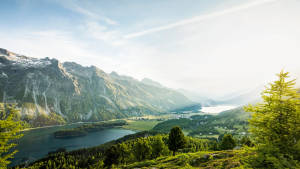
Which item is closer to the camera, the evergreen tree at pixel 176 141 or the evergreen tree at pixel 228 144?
the evergreen tree at pixel 176 141

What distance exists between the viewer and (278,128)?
16422mm

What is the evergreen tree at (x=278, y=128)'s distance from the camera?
15180 mm

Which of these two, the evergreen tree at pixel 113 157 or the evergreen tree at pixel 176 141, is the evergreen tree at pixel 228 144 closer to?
the evergreen tree at pixel 176 141

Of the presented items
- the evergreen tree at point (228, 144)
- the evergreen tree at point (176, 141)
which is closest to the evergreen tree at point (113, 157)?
the evergreen tree at point (176, 141)

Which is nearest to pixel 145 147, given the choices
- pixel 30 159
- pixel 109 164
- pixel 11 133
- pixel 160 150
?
pixel 160 150

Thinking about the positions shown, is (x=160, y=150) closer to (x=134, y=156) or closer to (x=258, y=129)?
(x=134, y=156)

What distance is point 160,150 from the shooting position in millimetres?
71500

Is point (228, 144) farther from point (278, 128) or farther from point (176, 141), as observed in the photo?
point (278, 128)

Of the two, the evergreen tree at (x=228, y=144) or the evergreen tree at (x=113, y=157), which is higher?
the evergreen tree at (x=228, y=144)

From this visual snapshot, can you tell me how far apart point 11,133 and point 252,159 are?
32130mm

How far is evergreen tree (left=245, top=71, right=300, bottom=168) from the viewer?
1518cm

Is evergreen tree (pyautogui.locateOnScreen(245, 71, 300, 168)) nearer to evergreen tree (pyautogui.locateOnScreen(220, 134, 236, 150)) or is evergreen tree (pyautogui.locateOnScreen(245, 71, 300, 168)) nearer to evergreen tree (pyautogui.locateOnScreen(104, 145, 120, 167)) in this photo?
evergreen tree (pyautogui.locateOnScreen(220, 134, 236, 150))

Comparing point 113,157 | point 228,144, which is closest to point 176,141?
point 228,144

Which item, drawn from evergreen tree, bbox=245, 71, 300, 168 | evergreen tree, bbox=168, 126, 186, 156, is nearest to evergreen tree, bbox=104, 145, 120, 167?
evergreen tree, bbox=168, 126, 186, 156
